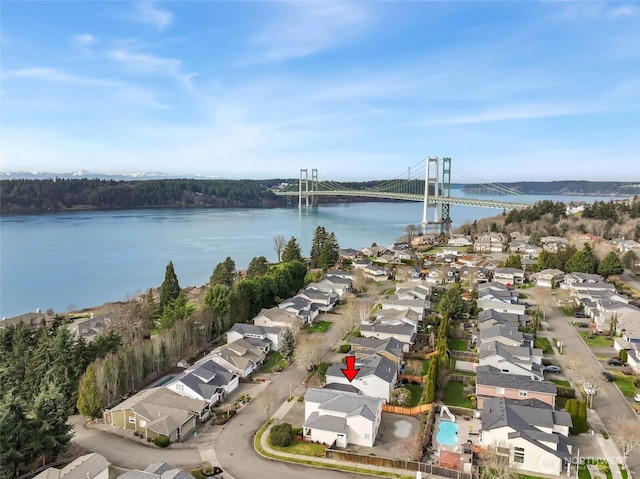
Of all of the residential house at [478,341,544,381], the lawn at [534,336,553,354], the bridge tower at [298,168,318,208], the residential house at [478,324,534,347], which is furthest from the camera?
the bridge tower at [298,168,318,208]

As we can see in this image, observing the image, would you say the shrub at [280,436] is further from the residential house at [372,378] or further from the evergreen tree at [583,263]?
the evergreen tree at [583,263]

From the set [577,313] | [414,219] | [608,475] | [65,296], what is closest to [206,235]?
[65,296]

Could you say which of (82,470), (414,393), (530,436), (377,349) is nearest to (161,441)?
(82,470)

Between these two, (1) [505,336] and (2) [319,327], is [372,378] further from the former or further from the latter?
(2) [319,327]

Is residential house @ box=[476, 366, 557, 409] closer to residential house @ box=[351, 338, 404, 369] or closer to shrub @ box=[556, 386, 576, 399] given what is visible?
→ shrub @ box=[556, 386, 576, 399]

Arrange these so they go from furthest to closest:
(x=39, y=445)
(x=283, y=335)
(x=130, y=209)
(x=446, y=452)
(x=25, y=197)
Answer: (x=130, y=209) < (x=25, y=197) < (x=283, y=335) < (x=446, y=452) < (x=39, y=445)

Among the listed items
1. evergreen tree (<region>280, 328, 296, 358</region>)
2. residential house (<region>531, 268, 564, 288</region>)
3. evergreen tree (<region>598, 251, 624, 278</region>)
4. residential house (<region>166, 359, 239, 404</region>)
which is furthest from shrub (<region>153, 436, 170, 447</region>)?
evergreen tree (<region>598, 251, 624, 278</region>)

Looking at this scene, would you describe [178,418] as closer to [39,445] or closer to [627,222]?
[39,445]
